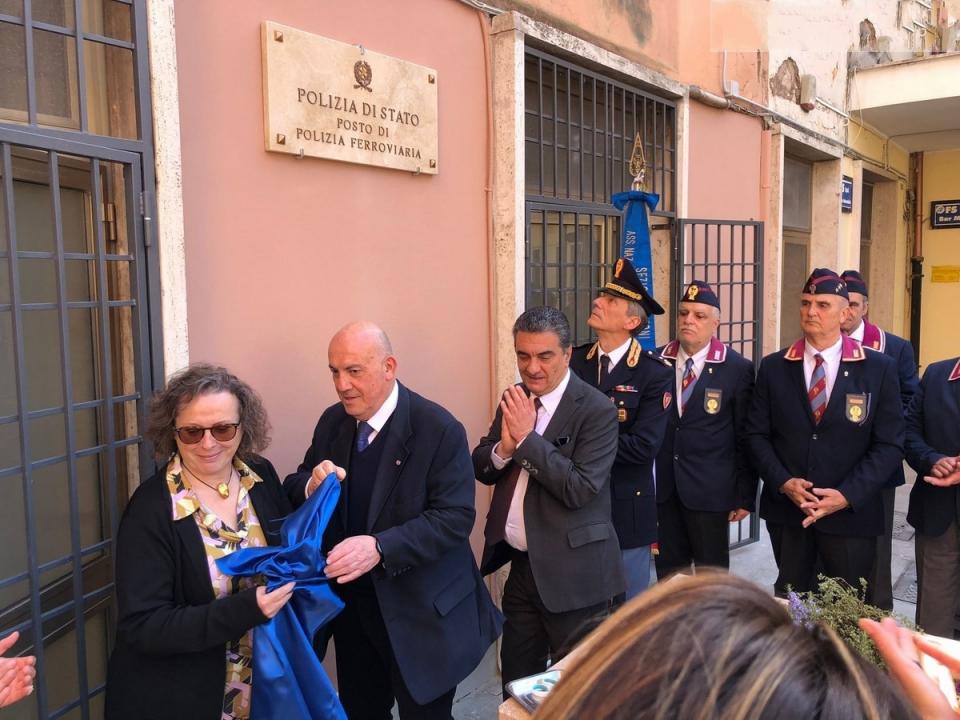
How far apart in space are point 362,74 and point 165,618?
237 cm

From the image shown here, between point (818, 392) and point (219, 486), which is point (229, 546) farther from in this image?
point (818, 392)

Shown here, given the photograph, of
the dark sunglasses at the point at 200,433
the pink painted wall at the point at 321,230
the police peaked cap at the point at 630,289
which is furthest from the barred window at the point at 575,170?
the dark sunglasses at the point at 200,433

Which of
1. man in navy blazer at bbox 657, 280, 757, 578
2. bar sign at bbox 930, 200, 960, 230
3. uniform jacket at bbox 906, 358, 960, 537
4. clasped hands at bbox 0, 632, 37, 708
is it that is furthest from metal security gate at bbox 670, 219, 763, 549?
bar sign at bbox 930, 200, 960, 230

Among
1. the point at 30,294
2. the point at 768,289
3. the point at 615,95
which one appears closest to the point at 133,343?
the point at 30,294

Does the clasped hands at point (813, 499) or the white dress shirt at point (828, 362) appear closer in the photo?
the clasped hands at point (813, 499)

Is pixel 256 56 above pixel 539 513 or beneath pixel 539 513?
above

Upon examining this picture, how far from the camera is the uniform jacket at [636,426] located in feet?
11.3

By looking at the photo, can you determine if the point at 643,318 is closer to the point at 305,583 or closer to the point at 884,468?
the point at 884,468

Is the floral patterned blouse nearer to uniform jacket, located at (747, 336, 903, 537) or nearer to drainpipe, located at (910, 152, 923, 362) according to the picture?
uniform jacket, located at (747, 336, 903, 537)

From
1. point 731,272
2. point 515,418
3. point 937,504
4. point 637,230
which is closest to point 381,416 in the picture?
point 515,418

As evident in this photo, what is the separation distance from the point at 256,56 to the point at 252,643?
2.15 metres

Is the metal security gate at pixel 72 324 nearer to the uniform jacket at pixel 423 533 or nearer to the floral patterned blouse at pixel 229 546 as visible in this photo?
the floral patterned blouse at pixel 229 546

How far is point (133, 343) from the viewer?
8.58 ft

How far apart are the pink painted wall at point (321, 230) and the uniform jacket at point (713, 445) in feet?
3.44
